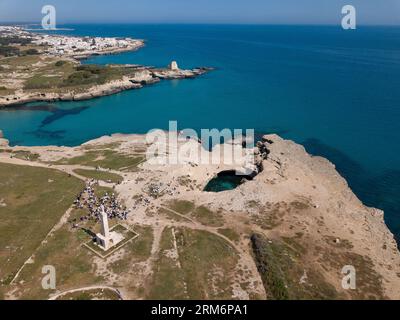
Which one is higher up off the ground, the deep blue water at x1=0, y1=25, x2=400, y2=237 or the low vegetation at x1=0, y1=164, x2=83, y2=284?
the deep blue water at x1=0, y1=25, x2=400, y2=237

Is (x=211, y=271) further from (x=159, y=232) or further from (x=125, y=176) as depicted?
(x=125, y=176)

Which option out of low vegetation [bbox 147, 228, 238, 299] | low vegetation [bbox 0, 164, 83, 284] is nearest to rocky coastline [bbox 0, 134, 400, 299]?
low vegetation [bbox 147, 228, 238, 299]

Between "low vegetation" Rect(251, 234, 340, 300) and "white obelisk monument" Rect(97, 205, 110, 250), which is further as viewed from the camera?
"white obelisk monument" Rect(97, 205, 110, 250)

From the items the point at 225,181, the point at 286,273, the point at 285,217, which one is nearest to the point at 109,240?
the point at 286,273

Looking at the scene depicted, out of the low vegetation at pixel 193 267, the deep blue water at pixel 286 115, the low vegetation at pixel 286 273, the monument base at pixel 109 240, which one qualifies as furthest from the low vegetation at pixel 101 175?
the low vegetation at pixel 286 273

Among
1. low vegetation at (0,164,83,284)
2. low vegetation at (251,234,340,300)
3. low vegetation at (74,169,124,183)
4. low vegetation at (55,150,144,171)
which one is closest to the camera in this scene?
low vegetation at (251,234,340,300)

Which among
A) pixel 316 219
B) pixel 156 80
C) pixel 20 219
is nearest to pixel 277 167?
pixel 316 219

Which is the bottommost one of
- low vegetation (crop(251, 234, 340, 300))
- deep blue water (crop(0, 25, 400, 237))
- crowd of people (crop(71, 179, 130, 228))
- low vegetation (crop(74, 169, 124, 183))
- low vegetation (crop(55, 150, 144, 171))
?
low vegetation (crop(251, 234, 340, 300))

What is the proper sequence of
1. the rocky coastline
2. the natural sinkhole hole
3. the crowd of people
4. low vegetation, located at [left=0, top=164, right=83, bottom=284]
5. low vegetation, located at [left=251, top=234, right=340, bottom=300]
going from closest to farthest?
1. low vegetation, located at [left=251, top=234, right=340, bottom=300]
2. the rocky coastline
3. low vegetation, located at [left=0, top=164, right=83, bottom=284]
4. the crowd of people
5. the natural sinkhole hole

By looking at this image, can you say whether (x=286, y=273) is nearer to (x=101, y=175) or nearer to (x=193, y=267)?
(x=193, y=267)

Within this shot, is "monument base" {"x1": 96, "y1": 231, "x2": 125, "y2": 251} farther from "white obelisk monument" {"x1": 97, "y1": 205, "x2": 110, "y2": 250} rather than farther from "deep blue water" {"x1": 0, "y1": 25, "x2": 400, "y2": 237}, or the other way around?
"deep blue water" {"x1": 0, "y1": 25, "x2": 400, "y2": 237}
